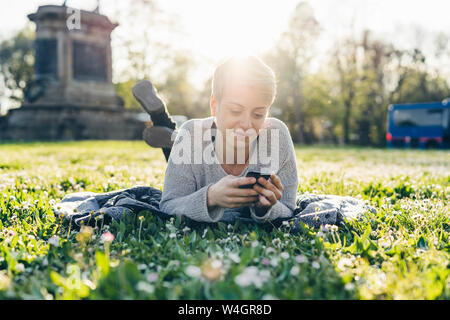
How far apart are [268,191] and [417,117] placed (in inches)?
1158

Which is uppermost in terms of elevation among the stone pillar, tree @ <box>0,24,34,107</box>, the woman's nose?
tree @ <box>0,24,34,107</box>

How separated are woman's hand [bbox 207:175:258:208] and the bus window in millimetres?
29333

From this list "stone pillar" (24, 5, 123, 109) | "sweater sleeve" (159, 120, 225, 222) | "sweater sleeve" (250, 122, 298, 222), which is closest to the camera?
"sweater sleeve" (159, 120, 225, 222)

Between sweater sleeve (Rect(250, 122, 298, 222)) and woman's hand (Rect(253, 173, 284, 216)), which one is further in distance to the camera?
sweater sleeve (Rect(250, 122, 298, 222))

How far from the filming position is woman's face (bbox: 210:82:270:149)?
2.74 metres

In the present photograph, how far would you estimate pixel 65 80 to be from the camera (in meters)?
23.0

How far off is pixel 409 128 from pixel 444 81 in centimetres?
2005

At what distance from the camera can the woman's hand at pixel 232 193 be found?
103 inches

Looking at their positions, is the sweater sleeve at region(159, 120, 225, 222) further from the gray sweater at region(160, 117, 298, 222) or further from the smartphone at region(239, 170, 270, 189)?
the smartphone at region(239, 170, 270, 189)

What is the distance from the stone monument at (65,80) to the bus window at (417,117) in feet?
66.2

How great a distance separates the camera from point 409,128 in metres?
29.0

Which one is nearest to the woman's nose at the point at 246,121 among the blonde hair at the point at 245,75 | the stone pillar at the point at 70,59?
the blonde hair at the point at 245,75

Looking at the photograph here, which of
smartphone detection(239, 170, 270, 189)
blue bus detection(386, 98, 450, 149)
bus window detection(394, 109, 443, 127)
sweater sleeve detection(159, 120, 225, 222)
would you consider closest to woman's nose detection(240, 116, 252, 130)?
smartphone detection(239, 170, 270, 189)

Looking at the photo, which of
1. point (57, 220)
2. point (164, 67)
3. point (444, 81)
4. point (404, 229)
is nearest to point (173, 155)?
point (57, 220)
